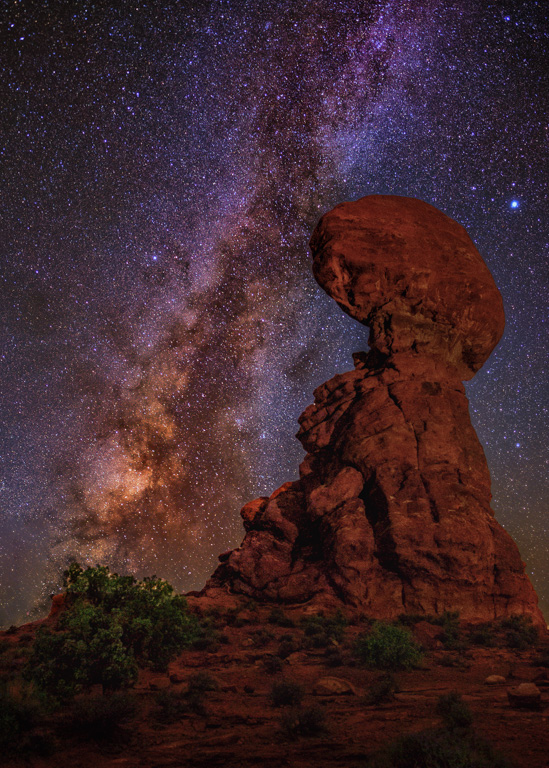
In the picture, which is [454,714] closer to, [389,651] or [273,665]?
[389,651]

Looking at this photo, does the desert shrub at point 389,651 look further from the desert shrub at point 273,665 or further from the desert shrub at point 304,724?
the desert shrub at point 304,724

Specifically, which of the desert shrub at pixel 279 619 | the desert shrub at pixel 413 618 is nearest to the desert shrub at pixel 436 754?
the desert shrub at pixel 413 618

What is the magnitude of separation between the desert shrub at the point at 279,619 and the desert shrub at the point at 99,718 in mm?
10522

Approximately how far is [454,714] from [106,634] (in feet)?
24.0

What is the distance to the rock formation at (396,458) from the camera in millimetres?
19844

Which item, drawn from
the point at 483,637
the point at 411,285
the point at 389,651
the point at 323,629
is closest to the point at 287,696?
the point at 389,651

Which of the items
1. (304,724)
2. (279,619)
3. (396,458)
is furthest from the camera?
(396,458)

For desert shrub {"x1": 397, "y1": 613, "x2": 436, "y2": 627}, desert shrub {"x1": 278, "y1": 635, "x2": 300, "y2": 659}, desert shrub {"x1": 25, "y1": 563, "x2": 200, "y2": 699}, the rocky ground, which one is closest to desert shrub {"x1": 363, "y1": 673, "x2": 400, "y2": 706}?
the rocky ground

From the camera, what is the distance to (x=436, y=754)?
6113 mm

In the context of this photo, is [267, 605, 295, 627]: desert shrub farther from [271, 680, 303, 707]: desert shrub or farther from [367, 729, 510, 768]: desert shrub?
[367, 729, 510, 768]: desert shrub

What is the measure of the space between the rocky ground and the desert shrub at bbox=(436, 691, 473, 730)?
0.65ft

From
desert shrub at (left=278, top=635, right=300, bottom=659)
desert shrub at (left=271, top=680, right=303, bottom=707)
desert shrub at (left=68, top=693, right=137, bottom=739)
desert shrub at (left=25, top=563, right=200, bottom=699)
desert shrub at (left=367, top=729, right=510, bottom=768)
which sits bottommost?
desert shrub at (left=367, top=729, right=510, bottom=768)

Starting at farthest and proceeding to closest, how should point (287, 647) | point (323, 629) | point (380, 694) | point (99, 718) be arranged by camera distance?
point (323, 629)
point (287, 647)
point (380, 694)
point (99, 718)

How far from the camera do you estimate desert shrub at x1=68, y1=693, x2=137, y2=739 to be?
8.22 metres
